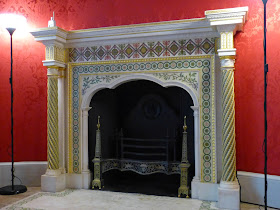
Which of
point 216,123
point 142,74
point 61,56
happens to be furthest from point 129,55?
point 216,123

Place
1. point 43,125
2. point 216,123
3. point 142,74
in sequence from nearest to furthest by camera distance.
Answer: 1. point 216,123
2. point 142,74
3. point 43,125

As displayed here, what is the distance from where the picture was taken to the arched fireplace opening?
5055 mm

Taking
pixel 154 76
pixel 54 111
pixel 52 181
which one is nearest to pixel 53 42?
pixel 54 111

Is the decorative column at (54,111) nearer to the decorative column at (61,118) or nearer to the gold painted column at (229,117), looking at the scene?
the decorative column at (61,118)

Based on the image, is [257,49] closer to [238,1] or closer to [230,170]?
[238,1]

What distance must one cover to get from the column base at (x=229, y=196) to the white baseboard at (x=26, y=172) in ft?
9.42

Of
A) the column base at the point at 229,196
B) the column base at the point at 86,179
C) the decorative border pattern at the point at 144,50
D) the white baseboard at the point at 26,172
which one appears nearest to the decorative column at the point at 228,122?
the column base at the point at 229,196

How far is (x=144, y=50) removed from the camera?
4613mm

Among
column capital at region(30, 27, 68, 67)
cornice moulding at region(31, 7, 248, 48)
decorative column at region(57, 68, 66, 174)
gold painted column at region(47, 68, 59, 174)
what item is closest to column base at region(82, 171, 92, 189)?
decorative column at region(57, 68, 66, 174)

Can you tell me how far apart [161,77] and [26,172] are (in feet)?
9.08

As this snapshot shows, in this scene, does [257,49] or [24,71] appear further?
[24,71]

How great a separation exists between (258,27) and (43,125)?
366 cm

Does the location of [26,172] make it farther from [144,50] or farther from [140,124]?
[144,50]

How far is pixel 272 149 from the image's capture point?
4109mm
